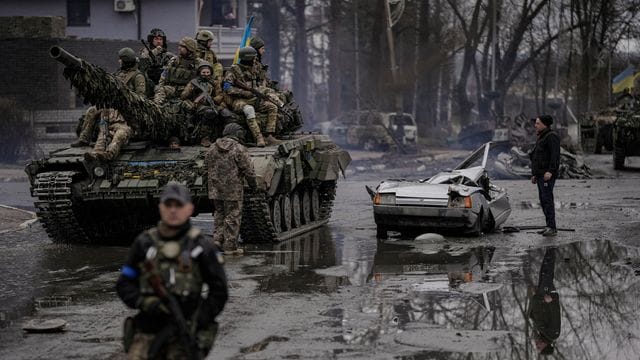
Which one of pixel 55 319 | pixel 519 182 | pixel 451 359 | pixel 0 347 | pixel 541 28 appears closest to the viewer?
pixel 451 359

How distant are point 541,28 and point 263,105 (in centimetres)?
4772

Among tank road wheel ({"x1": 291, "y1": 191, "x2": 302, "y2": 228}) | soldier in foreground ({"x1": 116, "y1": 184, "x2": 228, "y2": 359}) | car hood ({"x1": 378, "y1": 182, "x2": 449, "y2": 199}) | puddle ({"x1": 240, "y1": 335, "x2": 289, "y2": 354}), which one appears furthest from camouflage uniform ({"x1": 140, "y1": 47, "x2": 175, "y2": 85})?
soldier in foreground ({"x1": 116, "y1": 184, "x2": 228, "y2": 359})

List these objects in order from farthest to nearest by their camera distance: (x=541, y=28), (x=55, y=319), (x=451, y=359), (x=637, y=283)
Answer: (x=541, y=28), (x=637, y=283), (x=55, y=319), (x=451, y=359)

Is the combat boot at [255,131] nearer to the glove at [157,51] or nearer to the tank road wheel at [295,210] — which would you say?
the tank road wheel at [295,210]

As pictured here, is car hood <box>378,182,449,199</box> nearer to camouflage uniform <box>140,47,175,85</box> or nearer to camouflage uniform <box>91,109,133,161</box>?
camouflage uniform <box>91,109,133,161</box>

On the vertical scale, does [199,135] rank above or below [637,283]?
above

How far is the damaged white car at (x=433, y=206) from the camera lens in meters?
16.3

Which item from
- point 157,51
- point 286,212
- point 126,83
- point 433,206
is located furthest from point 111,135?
point 433,206

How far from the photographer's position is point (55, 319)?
35.4 ft

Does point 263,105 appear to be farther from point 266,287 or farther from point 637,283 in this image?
point 637,283

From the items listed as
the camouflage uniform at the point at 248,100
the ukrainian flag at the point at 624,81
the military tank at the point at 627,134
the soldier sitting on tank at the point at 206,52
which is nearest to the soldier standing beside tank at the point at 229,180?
the camouflage uniform at the point at 248,100

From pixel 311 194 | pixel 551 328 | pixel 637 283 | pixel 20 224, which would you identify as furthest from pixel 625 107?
pixel 551 328

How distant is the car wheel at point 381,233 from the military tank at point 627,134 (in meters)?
14.4

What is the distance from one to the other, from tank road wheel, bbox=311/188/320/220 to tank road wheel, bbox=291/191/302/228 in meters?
1.04
